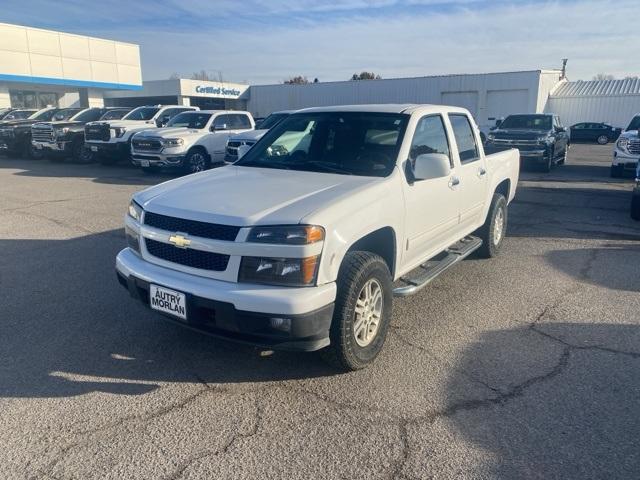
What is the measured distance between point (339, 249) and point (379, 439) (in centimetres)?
118

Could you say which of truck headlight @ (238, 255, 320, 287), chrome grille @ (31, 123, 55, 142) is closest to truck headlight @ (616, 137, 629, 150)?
truck headlight @ (238, 255, 320, 287)

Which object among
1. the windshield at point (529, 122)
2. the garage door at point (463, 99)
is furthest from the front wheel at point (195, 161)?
the garage door at point (463, 99)

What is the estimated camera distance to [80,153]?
725 inches

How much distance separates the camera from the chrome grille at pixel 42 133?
17.8 metres

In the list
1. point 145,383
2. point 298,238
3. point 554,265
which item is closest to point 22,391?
point 145,383

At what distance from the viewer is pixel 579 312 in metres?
4.97

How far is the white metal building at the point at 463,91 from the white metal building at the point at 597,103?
4.79 ft

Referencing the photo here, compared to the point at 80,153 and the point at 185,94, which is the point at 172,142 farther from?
the point at 185,94

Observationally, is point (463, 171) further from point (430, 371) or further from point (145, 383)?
point (145, 383)

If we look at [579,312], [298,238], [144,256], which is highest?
[298,238]

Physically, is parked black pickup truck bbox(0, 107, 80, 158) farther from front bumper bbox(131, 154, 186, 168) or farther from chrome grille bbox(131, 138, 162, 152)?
front bumper bbox(131, 154, 186, 168)

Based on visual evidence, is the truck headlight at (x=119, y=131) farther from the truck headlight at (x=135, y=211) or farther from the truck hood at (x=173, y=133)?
the truck headlight at (x=135, y=211)

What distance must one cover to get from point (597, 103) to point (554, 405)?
43989 millimetres

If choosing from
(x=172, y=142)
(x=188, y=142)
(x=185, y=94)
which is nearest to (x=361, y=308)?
(x=172, y=142)
